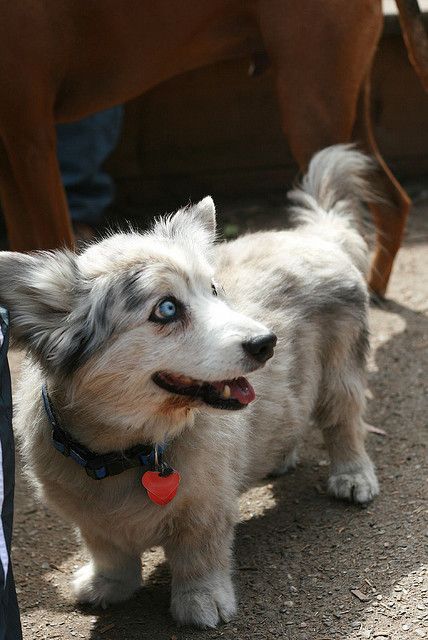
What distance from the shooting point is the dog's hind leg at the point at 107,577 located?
308 cm

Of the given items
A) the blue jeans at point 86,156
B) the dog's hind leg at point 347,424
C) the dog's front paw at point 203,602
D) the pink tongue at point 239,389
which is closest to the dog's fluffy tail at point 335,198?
the dog's hind leg at point 347,424

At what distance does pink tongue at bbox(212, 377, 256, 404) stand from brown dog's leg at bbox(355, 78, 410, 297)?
2422mm

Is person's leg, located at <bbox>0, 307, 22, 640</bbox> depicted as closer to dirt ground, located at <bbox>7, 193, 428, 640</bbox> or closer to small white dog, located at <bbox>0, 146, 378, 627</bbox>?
small white dog, located at <bbox>0, 146, 378, 627</bbox>

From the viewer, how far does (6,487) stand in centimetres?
245

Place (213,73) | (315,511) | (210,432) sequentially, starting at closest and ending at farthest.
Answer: (210,432), (315,511), (213,73)

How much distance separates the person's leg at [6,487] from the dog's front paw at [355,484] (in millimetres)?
1473

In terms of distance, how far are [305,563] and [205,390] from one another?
3.10 feet

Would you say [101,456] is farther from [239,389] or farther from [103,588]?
[103,588]

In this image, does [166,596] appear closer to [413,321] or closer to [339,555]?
[339,555]

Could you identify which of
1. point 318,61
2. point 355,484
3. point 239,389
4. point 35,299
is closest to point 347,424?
point 355,484

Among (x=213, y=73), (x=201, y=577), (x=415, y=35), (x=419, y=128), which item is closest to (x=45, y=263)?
(x=201, y=577)

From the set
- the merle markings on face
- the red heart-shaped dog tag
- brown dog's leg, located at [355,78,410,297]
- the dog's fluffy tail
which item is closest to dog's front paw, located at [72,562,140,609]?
the red heart-shaped dog tag

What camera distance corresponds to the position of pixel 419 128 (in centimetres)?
672

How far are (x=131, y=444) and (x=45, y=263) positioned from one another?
574mm
